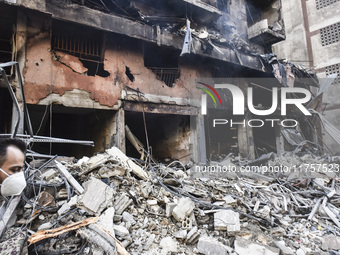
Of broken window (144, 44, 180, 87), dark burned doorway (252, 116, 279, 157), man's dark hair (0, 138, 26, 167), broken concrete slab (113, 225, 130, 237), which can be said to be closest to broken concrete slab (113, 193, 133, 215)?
broken concrete slab (113, 225, 130, 237)

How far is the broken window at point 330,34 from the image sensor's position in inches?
688

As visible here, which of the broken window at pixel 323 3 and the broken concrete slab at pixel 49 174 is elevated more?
the broken window at pixel 323 3

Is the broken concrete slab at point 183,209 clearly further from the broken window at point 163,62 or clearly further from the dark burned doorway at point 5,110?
the broken window at point 163,62

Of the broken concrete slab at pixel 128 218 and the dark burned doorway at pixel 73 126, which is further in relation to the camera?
the dark burned doorway at pixel 73 126

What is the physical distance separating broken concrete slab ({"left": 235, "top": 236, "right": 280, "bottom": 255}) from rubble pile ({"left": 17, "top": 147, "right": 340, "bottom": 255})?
0.01 meters

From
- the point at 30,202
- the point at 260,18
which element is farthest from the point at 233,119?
the point at 30,202

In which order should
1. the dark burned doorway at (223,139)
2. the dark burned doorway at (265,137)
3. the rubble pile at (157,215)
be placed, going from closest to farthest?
the rubble pile at (157,215)
the dark burned doorway at (223,139)
the dark burned doorway at (265,137)

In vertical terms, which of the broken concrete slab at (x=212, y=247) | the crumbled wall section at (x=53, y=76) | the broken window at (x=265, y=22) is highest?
the broken window at (x=265, y=22)

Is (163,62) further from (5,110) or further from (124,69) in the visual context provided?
(5,110)

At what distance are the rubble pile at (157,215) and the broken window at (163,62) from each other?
14.1 ft

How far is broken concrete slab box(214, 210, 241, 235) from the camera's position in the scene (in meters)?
3.65

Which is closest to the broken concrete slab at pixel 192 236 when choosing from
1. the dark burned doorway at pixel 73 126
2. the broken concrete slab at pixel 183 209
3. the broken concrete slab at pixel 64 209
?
the broken concrete slab at pixel 183 209

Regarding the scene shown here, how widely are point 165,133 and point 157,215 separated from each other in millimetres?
6178

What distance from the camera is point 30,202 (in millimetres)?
3301
